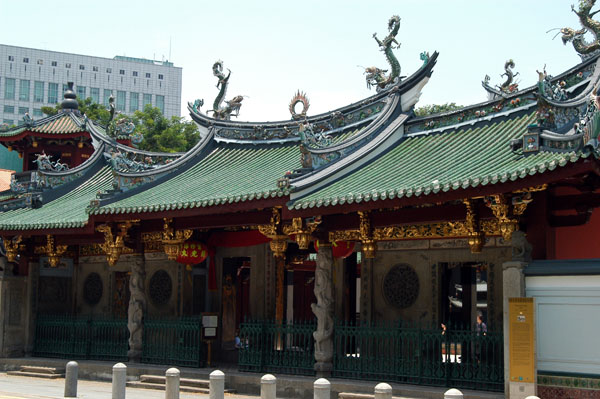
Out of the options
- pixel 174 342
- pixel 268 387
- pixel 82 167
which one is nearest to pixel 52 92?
pixel 82 167

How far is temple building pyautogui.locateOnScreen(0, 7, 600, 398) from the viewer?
42.6ft

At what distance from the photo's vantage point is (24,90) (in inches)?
3814

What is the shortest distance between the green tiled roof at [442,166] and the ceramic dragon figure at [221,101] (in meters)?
6.12

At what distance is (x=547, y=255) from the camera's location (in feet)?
43.3

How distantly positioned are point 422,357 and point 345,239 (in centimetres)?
281

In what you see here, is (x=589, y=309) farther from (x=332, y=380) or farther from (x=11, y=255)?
(x=11, y=255)

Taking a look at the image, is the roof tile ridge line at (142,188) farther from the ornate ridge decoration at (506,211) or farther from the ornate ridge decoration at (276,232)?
the ornate ridge decoration at (506,211)

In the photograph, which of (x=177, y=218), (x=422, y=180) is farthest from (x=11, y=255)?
(x=422, y=180)

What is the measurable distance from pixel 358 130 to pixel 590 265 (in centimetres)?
875

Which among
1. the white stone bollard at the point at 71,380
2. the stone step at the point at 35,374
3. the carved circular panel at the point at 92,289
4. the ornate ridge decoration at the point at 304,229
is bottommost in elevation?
the stone step at the point at 35,374

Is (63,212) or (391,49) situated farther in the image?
(63,212)

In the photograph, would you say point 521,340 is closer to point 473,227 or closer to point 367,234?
point 473,227

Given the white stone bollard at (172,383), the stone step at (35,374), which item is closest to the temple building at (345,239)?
the stone step at (35,374)

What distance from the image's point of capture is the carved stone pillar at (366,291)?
18000 mm
